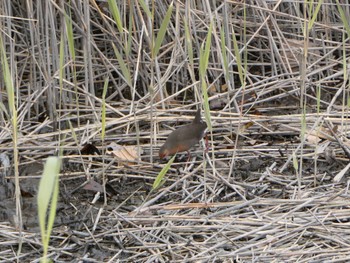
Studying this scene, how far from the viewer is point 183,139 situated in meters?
3.69

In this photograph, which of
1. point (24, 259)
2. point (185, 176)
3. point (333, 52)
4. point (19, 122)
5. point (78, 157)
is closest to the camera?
point (24, 259)

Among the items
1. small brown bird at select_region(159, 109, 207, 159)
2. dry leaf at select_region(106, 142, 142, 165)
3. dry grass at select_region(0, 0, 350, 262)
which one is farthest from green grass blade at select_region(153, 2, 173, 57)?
dry leaf at select_region(106, 142, 142, 165)

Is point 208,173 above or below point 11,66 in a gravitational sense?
below

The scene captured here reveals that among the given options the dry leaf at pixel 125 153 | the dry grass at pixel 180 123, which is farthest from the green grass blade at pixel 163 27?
the dry leaf at pixel 125 153

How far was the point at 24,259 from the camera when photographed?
3.02 m

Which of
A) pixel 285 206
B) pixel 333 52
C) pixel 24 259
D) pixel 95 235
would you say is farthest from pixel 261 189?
pixel 333 52

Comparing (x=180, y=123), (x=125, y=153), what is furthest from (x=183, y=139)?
(x=180, y=123)

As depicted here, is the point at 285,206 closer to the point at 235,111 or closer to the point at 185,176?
the point at 185,176

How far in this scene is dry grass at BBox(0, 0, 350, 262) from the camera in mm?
3096

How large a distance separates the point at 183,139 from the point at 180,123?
0.57 metres

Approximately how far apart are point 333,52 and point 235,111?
0.99m

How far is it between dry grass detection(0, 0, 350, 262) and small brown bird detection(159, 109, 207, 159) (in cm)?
9

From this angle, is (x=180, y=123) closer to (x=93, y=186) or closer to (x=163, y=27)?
(x=93, y=186)

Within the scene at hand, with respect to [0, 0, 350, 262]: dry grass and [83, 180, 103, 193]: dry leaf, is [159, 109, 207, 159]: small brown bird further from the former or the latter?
[83, 180, 103, 193]: dry leaf
